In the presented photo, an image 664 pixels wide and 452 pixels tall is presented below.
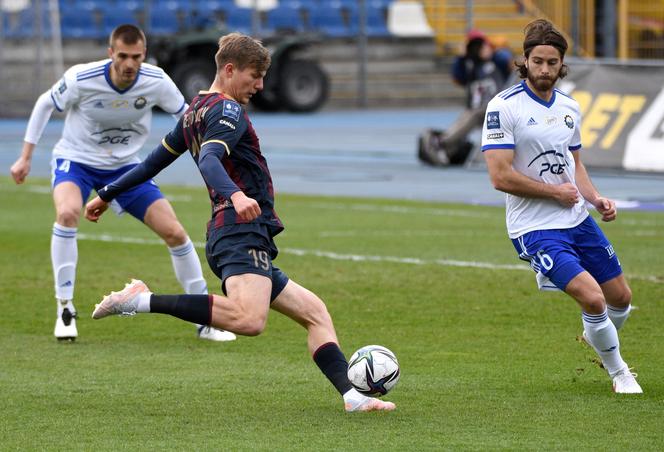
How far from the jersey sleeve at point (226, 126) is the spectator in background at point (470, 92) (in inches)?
603

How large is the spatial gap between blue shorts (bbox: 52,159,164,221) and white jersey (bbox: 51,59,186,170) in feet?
0.17

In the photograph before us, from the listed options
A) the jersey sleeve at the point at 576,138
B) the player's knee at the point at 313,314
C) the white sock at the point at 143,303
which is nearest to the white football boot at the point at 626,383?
the jersey sleeve at the point at 576,138

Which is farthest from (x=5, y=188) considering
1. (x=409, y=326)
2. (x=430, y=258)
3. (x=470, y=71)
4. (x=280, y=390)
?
(x=280, y=390)

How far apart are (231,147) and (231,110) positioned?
187 millimetres

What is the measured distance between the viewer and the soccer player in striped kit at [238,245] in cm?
642

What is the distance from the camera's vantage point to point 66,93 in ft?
30.9

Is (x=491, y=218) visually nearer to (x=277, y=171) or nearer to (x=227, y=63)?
(x=277, y=171)

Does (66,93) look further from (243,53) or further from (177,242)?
(243,53)

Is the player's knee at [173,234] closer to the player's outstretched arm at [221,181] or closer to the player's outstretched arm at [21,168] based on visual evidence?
the player's outstretched arm at [21,168]

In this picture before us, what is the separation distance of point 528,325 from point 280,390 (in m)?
2.61

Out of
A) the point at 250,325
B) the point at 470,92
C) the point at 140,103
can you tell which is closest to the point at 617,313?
the point at 250,325

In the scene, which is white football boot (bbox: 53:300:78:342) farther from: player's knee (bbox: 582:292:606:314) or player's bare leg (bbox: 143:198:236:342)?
player's knee (bbox: 582:292:606:314)

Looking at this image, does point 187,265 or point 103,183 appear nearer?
point 187,265

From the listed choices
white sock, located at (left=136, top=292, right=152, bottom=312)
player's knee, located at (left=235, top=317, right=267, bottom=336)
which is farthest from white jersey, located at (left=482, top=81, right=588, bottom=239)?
white sock, located at (left=136, top=292, right=152, bottom=312)
